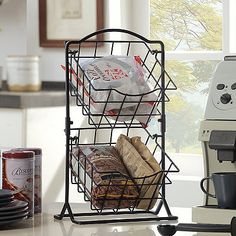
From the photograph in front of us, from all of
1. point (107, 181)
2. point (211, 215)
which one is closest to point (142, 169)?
point (107, 181)

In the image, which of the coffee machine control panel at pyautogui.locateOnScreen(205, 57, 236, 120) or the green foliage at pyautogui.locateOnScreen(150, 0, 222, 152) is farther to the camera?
the green foliage at pyautogui.locateOnScreen(150, 0, 222, 152)

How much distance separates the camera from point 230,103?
6.52 feet

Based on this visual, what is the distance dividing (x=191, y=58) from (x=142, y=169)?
1983mm

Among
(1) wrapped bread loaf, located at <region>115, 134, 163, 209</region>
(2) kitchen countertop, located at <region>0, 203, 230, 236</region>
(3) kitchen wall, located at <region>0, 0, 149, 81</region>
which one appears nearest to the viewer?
(2) kitchen countertop, located at <region>0, 203, 230, 236</region>

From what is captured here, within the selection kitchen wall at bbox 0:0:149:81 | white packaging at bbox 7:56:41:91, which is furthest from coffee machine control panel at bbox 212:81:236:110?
white packaging at bbox 7:56:41:91

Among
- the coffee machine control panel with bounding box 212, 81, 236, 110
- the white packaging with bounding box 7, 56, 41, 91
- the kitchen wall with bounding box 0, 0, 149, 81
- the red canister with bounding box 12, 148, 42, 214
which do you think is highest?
the kitchen wall with bounding box 0, 0, 149, 81

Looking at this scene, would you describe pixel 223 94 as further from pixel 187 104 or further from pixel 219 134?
pixel 187 104

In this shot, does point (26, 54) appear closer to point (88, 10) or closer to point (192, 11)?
point (88, 10)

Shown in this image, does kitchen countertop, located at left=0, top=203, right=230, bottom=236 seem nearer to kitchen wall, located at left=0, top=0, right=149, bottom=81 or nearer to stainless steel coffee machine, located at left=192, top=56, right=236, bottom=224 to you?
stainless steel coffee machine, located at left=192, top=56, right=236, bottom=224

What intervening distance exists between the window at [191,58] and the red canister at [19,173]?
6.37ft

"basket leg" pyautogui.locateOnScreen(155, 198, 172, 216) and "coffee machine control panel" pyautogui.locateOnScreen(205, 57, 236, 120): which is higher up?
"coffee machine control panel" pyautogui.locateOnScreen(205, 57, 236, 120)

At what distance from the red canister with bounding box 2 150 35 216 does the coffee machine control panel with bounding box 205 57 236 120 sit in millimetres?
472

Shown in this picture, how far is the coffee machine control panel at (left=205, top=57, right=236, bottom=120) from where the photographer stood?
198cm

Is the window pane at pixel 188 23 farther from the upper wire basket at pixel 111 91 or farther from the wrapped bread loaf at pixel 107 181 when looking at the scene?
the wrapped bread loaf at pixel 107 181
